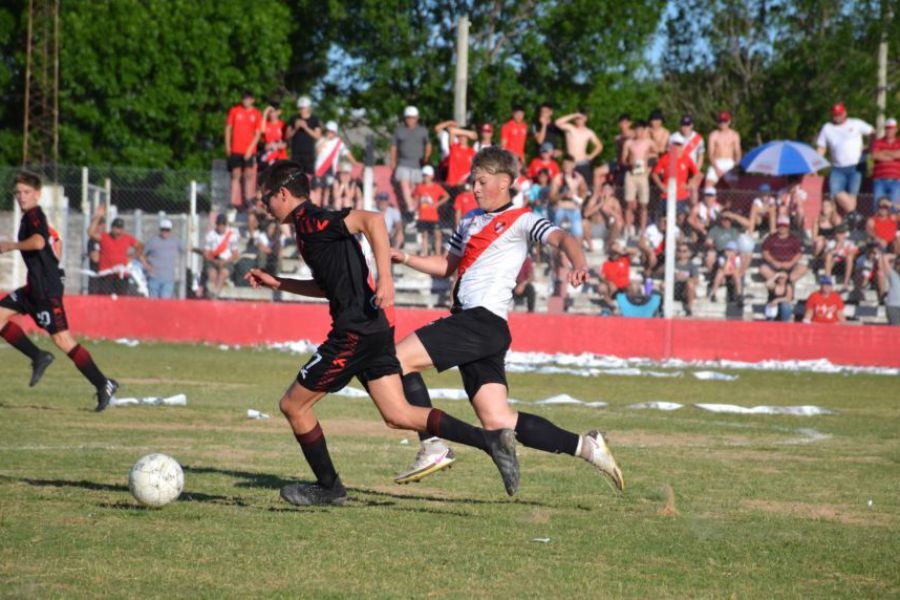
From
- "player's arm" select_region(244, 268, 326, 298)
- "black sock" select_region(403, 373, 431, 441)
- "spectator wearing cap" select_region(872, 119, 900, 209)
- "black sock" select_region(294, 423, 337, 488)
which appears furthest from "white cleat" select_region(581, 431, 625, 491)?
"spectator wearing cap" select_region(872, 119, 900, 209)

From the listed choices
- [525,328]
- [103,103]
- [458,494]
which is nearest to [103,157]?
[103,103]

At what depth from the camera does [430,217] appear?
21.0 m

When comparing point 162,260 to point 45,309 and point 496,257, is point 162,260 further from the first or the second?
point 496,257

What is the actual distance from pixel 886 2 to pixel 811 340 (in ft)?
64.7

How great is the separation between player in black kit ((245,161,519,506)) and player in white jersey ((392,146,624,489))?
1.25ft

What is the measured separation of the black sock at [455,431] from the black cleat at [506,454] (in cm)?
5

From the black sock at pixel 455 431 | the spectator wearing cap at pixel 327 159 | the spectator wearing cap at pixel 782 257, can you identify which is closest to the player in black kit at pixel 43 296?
the black sock at pixel 455 431

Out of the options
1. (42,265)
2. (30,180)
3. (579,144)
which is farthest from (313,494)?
(579,144)

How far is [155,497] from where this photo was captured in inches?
288

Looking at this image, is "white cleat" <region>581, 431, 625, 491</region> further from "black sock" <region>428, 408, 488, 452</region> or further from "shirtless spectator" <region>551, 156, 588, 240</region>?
"shirtless spectator" <region>551, 156, 588, 240</region>

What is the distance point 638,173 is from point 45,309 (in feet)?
37.8

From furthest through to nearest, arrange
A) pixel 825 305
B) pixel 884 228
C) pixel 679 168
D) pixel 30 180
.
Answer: pixel 679 168 < pixel 825 305 < pixel 884 228 < pixel 30 180

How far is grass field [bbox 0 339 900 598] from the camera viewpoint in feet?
19.0

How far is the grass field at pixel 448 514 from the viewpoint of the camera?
5797 millimetres
